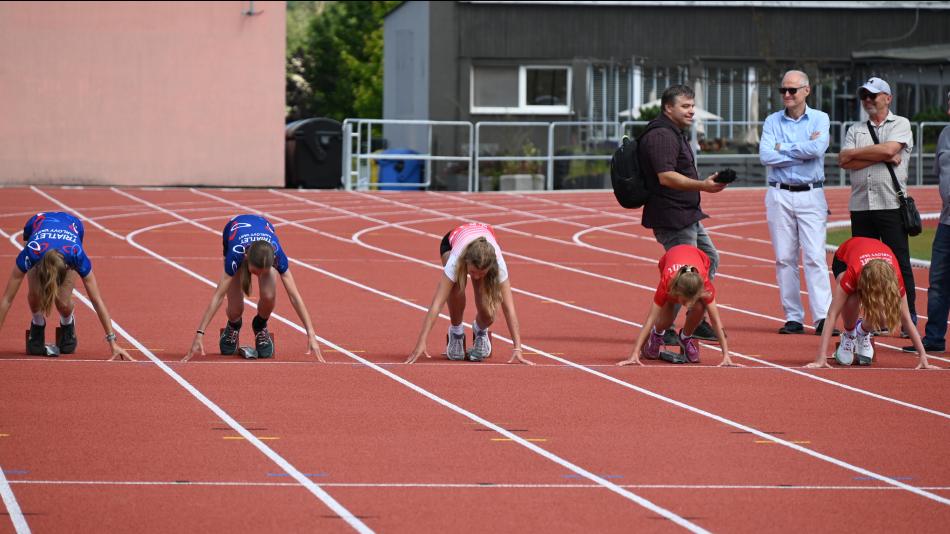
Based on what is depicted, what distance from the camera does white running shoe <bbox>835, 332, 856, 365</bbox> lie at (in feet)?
34.7

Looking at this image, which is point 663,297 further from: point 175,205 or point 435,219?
point 175,205

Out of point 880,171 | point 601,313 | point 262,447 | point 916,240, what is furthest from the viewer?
point 916,240

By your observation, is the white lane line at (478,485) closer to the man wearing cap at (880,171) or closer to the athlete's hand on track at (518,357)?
the athlete's hand on track at (518,357)

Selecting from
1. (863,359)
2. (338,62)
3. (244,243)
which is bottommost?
(863,359)

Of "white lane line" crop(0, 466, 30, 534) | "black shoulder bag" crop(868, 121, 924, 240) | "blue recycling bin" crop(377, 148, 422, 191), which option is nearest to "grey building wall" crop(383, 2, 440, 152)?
"blue recycling bin" crop(377, 148, 422, 191)

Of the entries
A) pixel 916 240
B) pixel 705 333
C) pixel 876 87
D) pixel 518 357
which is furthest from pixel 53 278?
pixel 916 240

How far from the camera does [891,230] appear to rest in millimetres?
11727

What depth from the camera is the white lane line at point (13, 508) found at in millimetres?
6008

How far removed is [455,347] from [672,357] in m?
1.46

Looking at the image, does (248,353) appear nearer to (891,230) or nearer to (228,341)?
(228,341)

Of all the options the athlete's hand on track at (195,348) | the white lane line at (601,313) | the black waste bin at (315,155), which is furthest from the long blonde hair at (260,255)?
the black waste bin at (315,155)

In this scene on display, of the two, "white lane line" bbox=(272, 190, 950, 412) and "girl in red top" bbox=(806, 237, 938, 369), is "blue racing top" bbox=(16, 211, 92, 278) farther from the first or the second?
"girl in red top" bbox=(806, 237, 938, 369)

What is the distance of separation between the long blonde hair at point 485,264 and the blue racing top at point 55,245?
2357 millimetres

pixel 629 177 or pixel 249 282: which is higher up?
pixel 629 177
